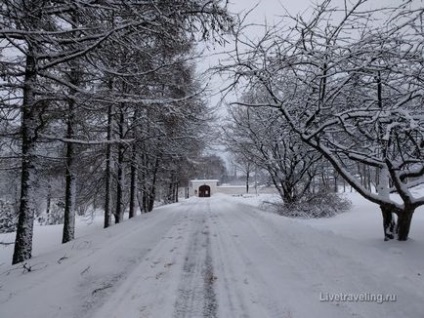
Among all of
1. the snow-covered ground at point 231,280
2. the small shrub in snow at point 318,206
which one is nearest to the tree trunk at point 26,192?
the snow-covered ground at point 231,280

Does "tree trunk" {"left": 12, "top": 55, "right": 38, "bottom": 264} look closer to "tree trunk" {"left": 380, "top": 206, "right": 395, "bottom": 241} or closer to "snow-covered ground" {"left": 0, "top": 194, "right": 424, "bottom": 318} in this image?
"snow-covered ground" {"left": 0, "top": 194, "right": 424, "bottom": 318}

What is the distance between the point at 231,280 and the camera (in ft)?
16.0

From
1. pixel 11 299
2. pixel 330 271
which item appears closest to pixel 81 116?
pixel 11 299

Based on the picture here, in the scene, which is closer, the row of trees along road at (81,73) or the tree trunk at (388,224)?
the row of trees along road at (81,73)

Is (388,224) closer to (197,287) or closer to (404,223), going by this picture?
(404,223)

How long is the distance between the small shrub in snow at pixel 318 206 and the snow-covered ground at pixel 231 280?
20.4ft

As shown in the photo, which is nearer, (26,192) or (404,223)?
(404,223)

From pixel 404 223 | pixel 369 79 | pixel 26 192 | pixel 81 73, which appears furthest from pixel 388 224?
pixel 26 192

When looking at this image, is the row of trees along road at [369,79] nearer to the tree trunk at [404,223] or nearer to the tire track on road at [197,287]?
the tree trunk at [404,223]

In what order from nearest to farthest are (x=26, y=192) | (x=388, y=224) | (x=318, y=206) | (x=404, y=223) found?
(x=404, y=223), (x=388, y=224), (x=26, y=192), (x=318, y=206)

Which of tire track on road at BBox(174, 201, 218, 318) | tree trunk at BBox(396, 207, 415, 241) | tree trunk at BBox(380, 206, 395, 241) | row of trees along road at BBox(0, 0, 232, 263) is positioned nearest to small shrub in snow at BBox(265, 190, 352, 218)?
row of trees along road at BBox(0, 0, 232, 263)

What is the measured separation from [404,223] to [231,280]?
3855 millimetres

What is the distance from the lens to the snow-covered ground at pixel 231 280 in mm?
3832

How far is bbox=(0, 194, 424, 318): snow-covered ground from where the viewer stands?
12.6 feet
